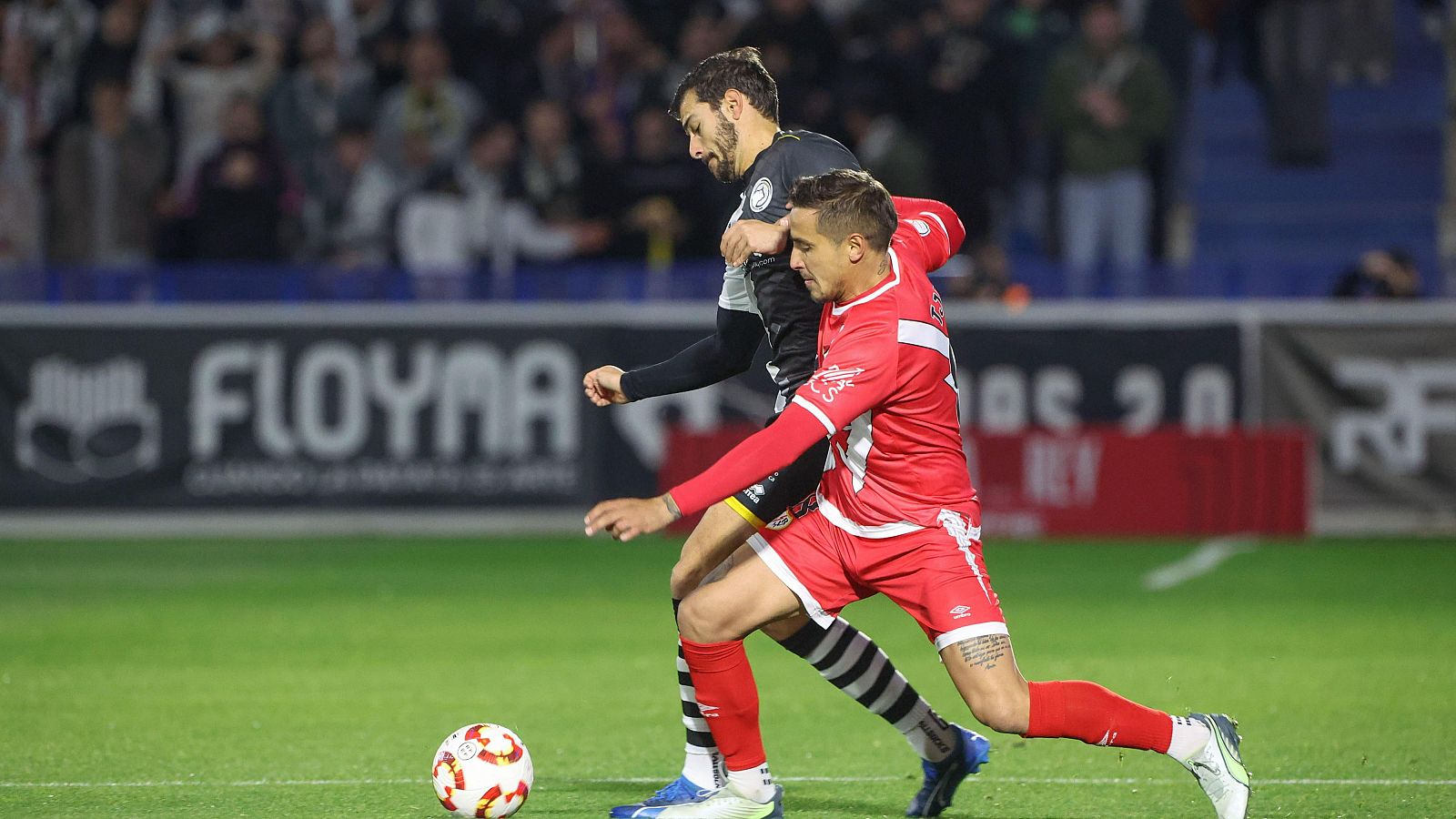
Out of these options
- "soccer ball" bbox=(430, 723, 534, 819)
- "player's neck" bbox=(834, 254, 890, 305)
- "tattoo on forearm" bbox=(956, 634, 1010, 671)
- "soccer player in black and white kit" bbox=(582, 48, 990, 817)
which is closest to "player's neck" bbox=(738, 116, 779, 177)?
"soccer player in black and white kit" bbox=(582, 48, 990, 817)

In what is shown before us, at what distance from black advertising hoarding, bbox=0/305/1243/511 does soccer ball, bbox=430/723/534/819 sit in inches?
346

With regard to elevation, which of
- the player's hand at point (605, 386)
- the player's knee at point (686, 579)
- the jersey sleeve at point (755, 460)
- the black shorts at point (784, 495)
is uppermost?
the player's hand at point (605, 386)

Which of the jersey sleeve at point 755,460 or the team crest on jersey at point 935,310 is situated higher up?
the team crest on jersey at point 935,310

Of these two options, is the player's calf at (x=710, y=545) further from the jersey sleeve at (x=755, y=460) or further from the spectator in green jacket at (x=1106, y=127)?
the spectator in green jacket at (x=1106, y=127)

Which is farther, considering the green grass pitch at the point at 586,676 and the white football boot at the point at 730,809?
the green grass pitch at the point at 586,676

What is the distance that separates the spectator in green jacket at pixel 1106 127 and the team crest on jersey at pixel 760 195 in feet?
32.8

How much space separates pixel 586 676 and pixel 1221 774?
12.7 ft

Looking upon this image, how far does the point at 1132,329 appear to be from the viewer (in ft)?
47.1

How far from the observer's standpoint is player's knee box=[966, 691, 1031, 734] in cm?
516

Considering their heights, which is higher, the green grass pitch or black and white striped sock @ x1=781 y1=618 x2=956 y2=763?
black and white striped sock @ x1=781 y1=618 x2=956 y2=763

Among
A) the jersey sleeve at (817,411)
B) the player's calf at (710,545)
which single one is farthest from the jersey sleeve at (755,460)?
the player's calf at (710,545)

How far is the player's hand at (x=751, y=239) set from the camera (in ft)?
17.3

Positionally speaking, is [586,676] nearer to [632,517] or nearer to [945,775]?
[945,775]

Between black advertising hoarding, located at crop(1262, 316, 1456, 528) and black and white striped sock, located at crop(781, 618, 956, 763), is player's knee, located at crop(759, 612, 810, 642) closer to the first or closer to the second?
black and white striped sock, located at crop(781, 618, 956, 763)
